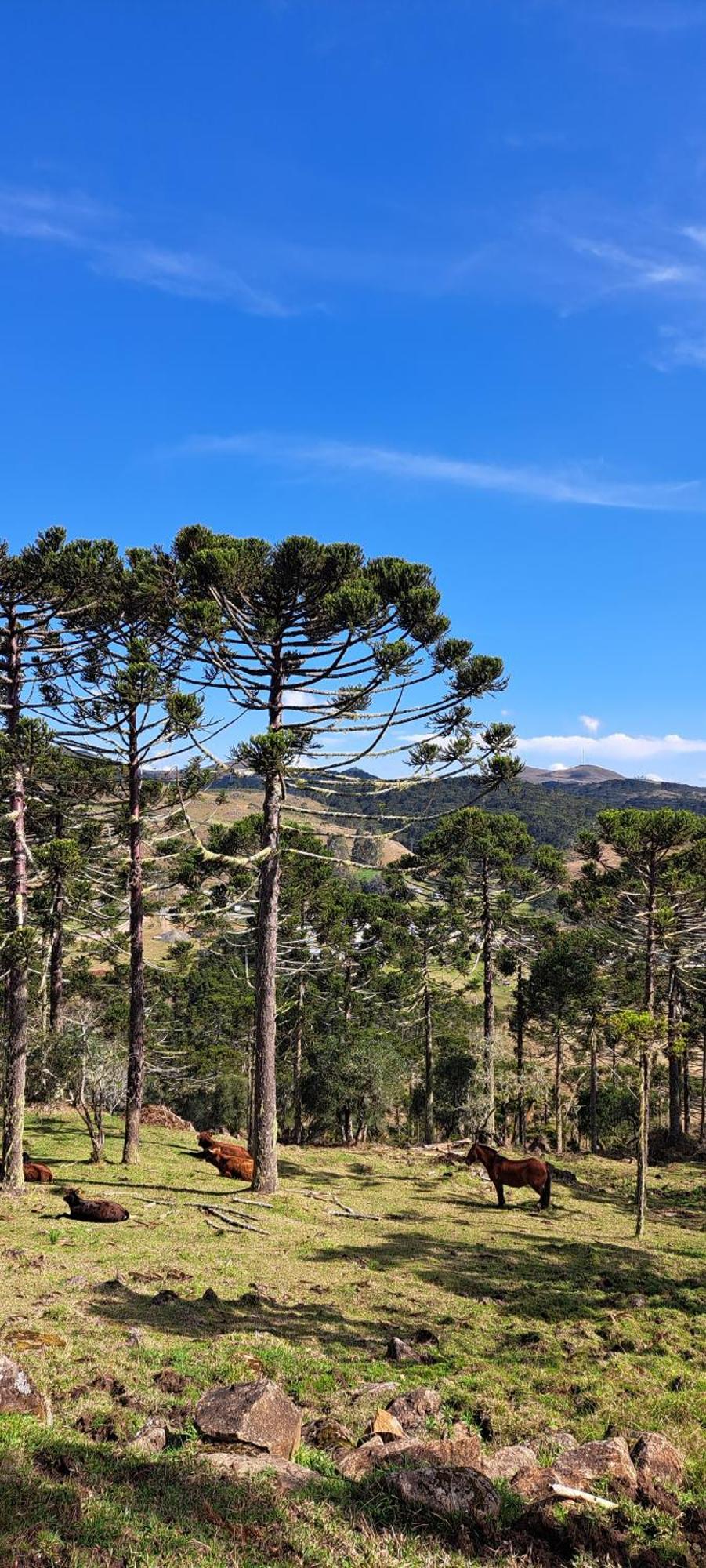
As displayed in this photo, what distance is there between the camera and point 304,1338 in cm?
941

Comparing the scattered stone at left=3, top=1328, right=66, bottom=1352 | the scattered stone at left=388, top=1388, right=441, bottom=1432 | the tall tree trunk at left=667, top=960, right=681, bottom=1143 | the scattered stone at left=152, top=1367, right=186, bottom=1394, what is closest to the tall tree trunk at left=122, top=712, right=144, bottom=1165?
the scattered stone at left=3, top=1328, right=66, bottom=1352

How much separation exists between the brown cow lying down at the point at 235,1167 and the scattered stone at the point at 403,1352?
12.6 meters

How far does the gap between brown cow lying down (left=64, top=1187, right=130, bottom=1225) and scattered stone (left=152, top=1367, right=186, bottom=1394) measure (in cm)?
791

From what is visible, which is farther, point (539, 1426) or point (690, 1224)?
point (690, 1224)

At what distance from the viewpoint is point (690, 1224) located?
1925cm

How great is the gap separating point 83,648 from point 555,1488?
1668cm

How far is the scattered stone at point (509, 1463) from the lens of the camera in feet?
20.4

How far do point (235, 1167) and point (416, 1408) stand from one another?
48.4ft

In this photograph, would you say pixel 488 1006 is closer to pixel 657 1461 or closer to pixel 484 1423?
pixel 484 1423

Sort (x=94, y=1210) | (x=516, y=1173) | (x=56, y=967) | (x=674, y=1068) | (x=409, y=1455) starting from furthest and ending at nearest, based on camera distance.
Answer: (x=674, y=1068), (x=56, y=967), (x=516, y=1173), (x=94, y=1210), (x=409, y=1455)

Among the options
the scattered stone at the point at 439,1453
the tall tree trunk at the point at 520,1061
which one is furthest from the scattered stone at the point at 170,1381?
the tall tree trunk at the point at 520,1061

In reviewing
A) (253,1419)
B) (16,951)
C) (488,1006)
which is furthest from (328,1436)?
(488,1006)

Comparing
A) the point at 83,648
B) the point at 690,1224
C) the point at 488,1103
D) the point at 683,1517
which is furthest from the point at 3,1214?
the point at 488,1103

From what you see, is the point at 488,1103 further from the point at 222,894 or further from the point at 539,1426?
the point at 539,1426
